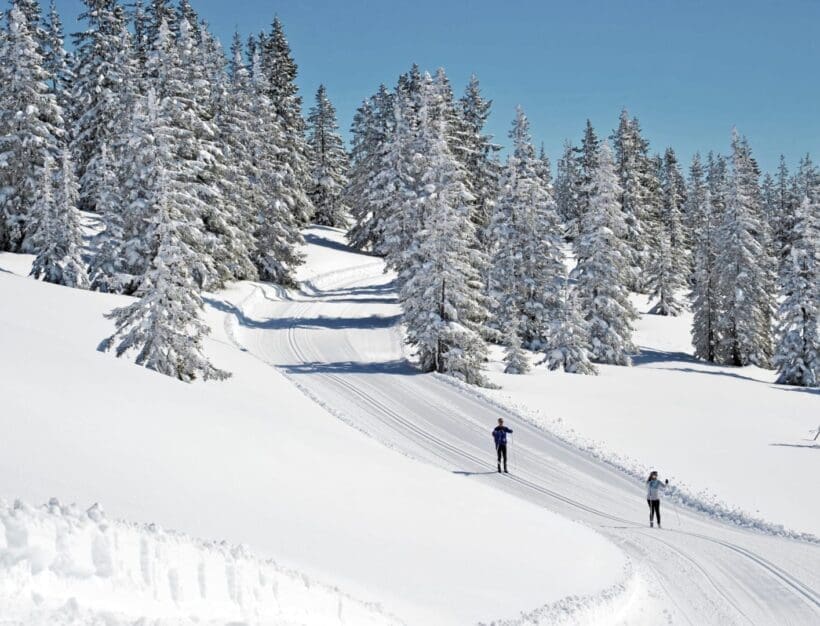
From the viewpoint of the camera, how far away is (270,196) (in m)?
49.8

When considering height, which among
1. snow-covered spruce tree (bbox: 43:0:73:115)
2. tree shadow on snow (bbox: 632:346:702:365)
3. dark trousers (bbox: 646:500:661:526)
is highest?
snow-covered spruce tree (bbox: 43:0:73:115)

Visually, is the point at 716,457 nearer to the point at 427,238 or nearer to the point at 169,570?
the point at 427,238

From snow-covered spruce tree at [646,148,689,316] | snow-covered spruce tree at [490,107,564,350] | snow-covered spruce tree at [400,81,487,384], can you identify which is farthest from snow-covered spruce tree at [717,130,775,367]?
snow-covered spruce tree at [400,81,487,384]

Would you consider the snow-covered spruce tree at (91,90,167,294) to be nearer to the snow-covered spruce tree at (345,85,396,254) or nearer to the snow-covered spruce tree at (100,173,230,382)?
the snow-covered spruce tree at (100,173,230,382)

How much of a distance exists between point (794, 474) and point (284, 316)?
29348 millimetres

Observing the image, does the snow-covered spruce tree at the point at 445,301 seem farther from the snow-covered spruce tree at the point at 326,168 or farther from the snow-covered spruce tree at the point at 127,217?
the snow-covered spruce tree at the point at 326,168

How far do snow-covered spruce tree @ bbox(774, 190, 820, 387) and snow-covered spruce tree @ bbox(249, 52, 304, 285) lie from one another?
33599 millimetres

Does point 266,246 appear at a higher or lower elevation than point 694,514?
higher

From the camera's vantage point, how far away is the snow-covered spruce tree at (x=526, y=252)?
144 feet

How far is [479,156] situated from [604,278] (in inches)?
610

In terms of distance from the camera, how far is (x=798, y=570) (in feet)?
52.9

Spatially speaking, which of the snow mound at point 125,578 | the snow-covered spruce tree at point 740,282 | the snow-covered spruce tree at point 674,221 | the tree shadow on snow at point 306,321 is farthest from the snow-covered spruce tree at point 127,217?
the snow-covered spruce tree at point 674,221

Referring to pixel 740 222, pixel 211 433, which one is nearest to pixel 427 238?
pixel 211 433

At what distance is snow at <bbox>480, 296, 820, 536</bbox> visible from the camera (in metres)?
22.9
